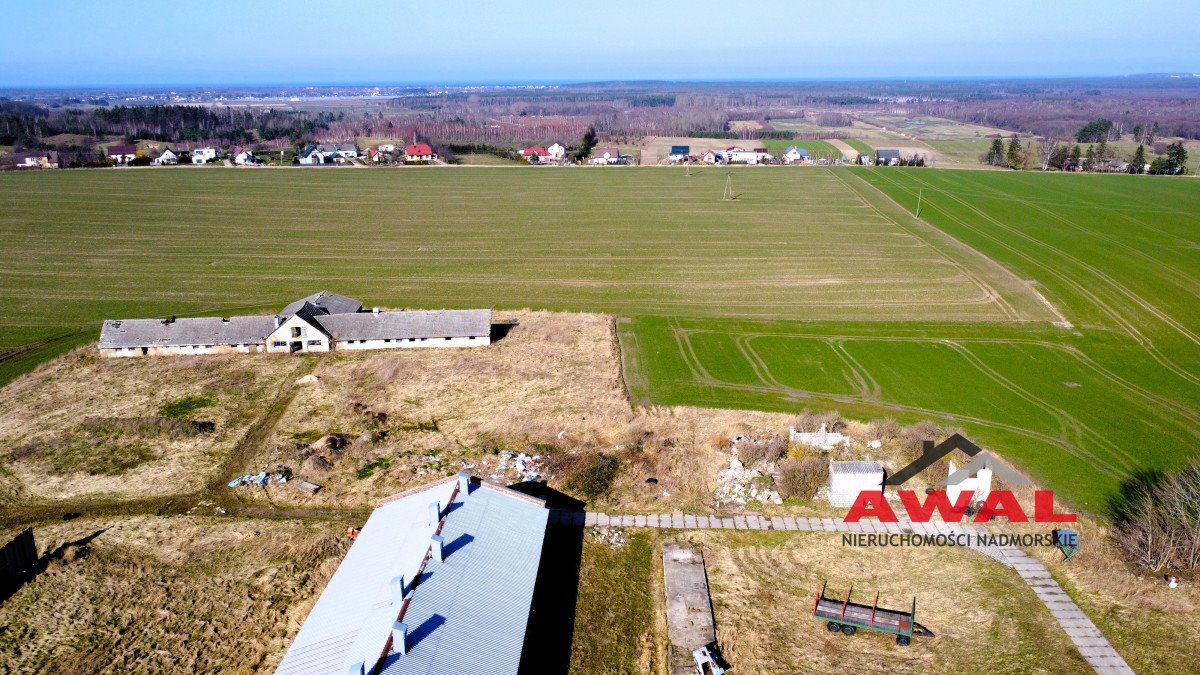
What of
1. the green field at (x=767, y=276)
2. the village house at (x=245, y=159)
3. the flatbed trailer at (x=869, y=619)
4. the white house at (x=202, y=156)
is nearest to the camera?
the flatbed trailer at (x=869, y=619)

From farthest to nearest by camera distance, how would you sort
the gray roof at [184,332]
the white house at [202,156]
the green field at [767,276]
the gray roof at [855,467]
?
the white house at [202,156] → the gray roof at [184,332] → the green field at [767,276] → the gray roof at [855,467]

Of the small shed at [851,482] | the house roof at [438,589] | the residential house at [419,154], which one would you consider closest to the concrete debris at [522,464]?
the house roof at [438,589]

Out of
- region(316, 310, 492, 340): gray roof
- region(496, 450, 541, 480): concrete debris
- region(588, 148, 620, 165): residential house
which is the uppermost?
region(588, 148, 620, 165): residential house

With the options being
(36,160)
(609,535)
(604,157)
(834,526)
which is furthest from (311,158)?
(834,526)

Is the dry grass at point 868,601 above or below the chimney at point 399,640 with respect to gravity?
below

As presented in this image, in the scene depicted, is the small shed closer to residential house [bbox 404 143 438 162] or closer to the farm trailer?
the farm trailer

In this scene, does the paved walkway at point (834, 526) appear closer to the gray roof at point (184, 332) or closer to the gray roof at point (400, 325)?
the gray roof at point (400, 325)

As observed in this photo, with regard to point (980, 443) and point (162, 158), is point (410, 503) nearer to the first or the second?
point (980, 443)

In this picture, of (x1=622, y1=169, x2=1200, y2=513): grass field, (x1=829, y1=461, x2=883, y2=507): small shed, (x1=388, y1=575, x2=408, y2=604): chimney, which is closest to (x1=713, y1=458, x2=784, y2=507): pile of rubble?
(x1=829, y1=461, x2=883, y2=507): small shed
